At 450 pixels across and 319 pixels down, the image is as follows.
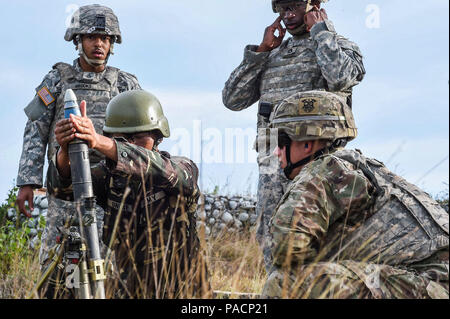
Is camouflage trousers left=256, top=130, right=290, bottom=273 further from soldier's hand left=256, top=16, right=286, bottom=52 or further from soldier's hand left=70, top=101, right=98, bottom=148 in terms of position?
soldier's hand left=70, top=101, right=98, bottom=148

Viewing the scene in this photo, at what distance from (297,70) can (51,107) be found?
2510 millimetres

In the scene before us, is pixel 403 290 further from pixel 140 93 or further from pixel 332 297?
pixel 140 93

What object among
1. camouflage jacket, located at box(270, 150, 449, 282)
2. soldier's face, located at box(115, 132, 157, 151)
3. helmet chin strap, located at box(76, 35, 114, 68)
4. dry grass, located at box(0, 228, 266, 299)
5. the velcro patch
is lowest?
dry grass, located at box(0, 228, 266, 299)

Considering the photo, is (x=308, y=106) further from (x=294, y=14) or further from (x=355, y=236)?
(x=294, y=14)

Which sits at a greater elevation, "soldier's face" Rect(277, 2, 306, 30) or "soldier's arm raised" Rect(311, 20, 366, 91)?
"soldier's face" Rect(277, 2, 306, 30)

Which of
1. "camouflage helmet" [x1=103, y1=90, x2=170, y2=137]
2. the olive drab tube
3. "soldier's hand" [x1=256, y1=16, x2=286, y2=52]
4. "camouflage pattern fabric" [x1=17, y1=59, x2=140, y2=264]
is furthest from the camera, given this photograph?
"soldier's hand" [x1=256, y1=16, x2=286, y2=52]

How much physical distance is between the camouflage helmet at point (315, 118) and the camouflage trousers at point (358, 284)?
907mm

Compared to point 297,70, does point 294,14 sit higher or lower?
higher

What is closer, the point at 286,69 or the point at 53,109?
the point at 286,69

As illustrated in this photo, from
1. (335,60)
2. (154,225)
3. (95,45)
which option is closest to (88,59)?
(95,45)

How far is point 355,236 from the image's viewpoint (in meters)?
3.54

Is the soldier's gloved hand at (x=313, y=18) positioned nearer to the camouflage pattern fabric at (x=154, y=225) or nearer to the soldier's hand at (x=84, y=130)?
the camouflage pattern fabric at (x=154, y=225)

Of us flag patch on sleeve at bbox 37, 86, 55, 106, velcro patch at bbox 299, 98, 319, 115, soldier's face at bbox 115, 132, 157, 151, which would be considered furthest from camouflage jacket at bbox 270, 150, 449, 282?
us flag patch on sleeve at bbox 37, 86, 55, 106

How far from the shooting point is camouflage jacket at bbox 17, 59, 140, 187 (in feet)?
21.0
